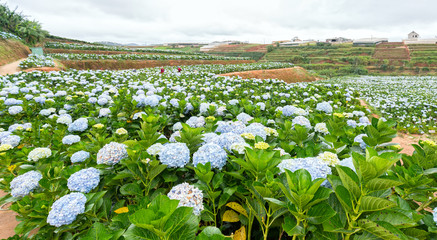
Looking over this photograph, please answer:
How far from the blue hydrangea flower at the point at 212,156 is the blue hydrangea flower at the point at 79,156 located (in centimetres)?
115

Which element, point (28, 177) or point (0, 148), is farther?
point (0, 148)

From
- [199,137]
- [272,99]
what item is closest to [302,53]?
[272,99]

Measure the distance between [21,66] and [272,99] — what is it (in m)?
15.7

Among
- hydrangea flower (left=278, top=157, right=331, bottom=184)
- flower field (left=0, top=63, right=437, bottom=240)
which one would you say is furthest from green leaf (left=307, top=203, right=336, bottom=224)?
hydrangea flower (left=278, top=157, right=331, bottom=184)

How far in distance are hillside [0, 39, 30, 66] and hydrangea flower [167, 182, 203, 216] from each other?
2192 centimetres

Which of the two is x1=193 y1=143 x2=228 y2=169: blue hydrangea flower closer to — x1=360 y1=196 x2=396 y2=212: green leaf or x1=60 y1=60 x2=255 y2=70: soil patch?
x1=360 y1=196 x2=396 y2=212: green leaf

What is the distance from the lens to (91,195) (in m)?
1.38

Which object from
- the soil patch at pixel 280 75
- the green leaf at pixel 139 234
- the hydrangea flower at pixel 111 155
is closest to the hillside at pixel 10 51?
the soil patch at pixel 280 75

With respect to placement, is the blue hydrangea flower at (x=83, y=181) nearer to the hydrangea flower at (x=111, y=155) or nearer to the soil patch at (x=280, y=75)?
the hydrangea flower at (x=111, y=155)

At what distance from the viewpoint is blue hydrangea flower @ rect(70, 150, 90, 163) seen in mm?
1818

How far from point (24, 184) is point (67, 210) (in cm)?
74

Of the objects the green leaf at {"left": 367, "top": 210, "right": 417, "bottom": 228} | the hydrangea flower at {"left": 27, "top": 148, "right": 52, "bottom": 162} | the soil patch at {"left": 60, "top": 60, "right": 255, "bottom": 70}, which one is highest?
the soil patch at {"left": 60, "top": 60, "right": 255, "bottom": 70}

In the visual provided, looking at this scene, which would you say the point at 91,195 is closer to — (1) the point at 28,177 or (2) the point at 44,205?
(2) the point at 44,205

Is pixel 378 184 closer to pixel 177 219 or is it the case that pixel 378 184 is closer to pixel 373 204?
pixel 373 204
